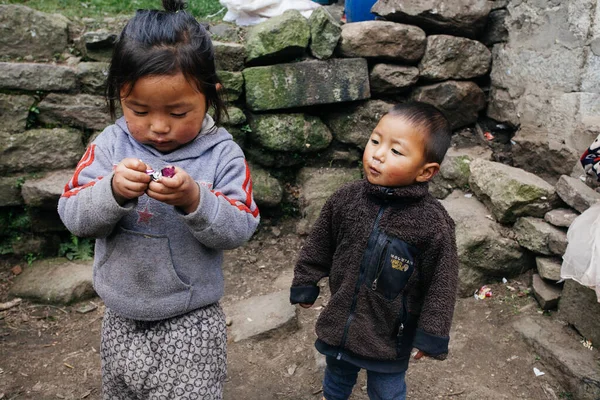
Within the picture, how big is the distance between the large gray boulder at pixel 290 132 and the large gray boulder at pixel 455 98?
0.79 meters

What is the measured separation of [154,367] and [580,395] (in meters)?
2.15

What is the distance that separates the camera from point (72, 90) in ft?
11.9

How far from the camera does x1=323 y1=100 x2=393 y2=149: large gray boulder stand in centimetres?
410

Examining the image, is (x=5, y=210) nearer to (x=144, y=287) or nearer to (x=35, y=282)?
(x=35, y=282)

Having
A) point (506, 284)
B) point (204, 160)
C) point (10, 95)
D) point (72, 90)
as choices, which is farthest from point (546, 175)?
point (10, 95)

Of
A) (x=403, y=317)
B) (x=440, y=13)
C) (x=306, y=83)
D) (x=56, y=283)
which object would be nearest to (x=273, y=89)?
(x=306, y=83)

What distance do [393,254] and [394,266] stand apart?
43mm

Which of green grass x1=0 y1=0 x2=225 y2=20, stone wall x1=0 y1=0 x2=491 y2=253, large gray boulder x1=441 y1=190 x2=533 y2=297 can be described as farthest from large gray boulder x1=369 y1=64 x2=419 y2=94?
green grass x1=0 y1=0 x2=225 y2=20

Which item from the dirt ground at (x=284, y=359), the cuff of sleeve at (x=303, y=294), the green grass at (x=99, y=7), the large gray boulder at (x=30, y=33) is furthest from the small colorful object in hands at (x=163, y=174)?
the green grass at (x=99, y=7)

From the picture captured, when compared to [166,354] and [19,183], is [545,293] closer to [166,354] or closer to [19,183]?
[166,354]

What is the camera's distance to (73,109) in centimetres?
361

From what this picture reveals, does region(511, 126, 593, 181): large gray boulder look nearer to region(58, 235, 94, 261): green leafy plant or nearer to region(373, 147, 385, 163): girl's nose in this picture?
region(373, 147, 385, 163): girl's nose

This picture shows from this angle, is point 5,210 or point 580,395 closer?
point 580,395

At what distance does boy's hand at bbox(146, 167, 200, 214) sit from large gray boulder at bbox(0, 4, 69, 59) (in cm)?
281
